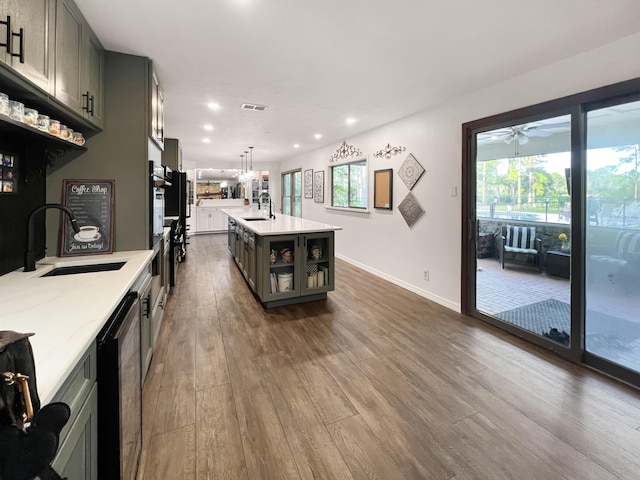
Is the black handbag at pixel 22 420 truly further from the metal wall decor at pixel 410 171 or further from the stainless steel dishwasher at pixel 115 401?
the metal wall decor at pixel 410 171

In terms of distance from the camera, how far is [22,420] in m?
0.57

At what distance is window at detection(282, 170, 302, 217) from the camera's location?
8420 millimetres

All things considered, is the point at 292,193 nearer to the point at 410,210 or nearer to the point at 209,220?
the point at 209,220

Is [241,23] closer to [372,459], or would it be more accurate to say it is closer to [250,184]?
[372,459]

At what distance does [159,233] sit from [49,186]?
2.80 feet

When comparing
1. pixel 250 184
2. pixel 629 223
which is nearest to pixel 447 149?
pixel 629 223

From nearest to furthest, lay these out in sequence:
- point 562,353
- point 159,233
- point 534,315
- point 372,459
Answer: point 372,459, point 562,353, point 159,233, point 534,315

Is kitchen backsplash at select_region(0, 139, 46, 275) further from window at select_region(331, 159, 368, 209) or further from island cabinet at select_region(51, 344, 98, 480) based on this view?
window at select_region(331, 159, 368, 209)

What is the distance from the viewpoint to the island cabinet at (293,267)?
3523 millimetres

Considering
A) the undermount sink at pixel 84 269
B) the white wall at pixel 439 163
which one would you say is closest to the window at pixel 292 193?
the white wall at pixel 439 163

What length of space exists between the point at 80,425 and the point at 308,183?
7006 mm

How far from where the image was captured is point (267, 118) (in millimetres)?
4441

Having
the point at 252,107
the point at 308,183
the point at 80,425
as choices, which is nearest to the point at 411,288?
the point at 252,107

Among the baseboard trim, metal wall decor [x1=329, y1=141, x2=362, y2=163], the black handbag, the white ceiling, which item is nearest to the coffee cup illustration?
the white ceiling
